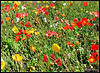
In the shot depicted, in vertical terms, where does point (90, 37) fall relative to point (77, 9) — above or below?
below

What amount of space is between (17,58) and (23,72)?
0.20m

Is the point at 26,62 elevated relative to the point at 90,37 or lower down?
lower down

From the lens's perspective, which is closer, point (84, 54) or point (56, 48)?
point (56, 48)

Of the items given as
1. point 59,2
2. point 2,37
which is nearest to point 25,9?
point 59,2

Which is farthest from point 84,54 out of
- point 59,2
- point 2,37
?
point 59,2

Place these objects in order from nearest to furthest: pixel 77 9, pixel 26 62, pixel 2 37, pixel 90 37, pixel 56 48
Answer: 1. pixel 56 48
2. pixel 26 62
3. pixel 90 37
4. pixel 2 37
5. pixel 77 9

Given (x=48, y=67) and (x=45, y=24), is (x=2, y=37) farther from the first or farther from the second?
(x=48, y=67)

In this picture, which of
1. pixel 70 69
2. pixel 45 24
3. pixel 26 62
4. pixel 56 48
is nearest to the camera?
pixel 56 48

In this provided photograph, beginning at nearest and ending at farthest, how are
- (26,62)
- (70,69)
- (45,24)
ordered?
(70,69)
(26,62)
(45,24)

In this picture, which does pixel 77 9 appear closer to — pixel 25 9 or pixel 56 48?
pixel 25 9

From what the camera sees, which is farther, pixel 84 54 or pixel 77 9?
pixel 77 9

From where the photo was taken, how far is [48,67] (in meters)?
1.11

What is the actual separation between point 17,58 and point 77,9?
1874mm

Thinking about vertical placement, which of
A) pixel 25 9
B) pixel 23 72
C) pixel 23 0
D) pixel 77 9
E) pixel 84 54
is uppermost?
pixel 23 0
